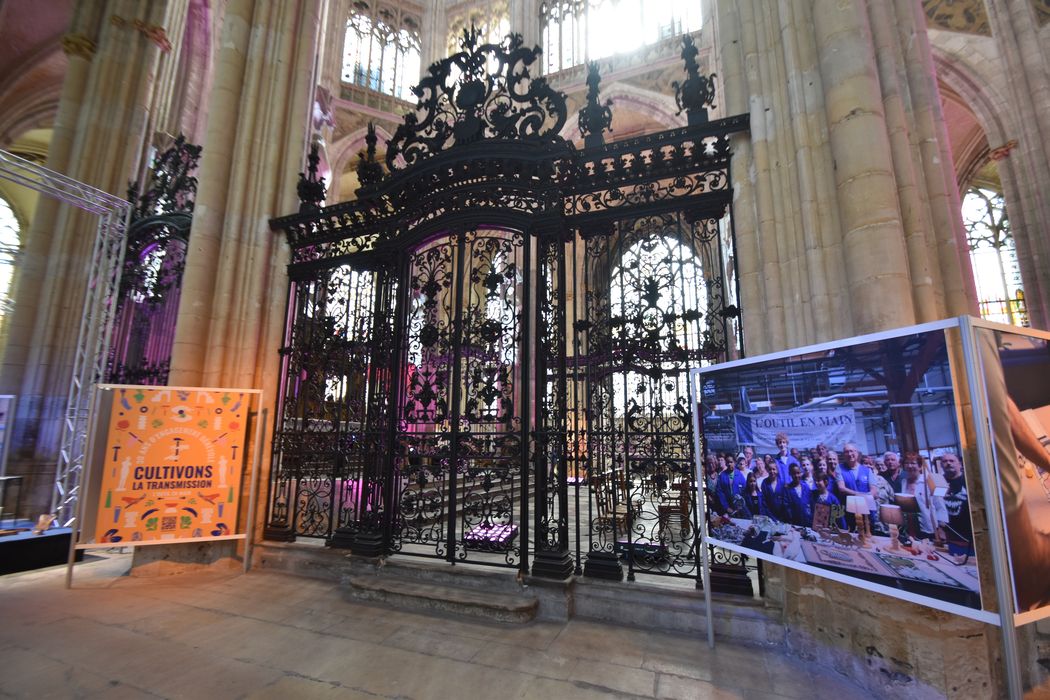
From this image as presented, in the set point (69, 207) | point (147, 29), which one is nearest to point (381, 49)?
point (147, 29)

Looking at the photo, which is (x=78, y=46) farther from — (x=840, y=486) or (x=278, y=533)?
(x=840, y=486)

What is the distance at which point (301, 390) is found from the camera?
566 centimetres

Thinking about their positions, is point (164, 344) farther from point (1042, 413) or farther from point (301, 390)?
point (1042, 413)

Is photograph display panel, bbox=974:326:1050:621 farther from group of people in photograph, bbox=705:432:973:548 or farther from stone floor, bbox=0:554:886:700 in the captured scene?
stone floor, bbox=0:554:886:700

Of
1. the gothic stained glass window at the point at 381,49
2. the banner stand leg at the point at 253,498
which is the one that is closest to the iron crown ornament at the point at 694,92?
the banner stand leg at the point at 253,498

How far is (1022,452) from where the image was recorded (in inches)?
76.0

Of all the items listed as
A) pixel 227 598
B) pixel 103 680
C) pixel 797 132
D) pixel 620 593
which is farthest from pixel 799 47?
pixel 227 598

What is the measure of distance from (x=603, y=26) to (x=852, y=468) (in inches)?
817

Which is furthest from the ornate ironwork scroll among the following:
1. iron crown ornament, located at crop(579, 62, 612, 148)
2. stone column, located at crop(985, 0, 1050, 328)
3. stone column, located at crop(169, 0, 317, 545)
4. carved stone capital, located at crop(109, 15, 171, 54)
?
stone column, located at crop(985, 0, 1050, 328)

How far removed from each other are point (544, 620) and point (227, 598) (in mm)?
2926

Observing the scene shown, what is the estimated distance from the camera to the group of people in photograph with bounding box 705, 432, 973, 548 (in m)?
1.98

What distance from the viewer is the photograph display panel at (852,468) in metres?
2.00

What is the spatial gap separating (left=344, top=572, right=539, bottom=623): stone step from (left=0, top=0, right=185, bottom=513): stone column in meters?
6.66

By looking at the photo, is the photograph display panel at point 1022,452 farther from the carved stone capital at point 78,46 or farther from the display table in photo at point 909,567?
the carved stone capital at point 78,46
